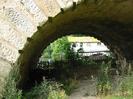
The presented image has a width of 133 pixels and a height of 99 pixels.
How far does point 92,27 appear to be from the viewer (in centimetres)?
1186

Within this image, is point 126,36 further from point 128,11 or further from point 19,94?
point 19,94

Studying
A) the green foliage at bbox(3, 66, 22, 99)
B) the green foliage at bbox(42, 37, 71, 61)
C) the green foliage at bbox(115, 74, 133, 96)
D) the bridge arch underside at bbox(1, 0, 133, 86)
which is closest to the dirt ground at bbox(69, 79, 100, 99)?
the green foliage at bbox(115, 74, 133, 96)

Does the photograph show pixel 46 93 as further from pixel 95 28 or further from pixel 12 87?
pixel 95 28

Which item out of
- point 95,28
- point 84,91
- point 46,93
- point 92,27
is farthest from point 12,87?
point 95,28

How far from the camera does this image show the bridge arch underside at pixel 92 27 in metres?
7.25

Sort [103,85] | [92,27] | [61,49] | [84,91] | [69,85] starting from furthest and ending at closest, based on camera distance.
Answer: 1. [61,49]
2. [92,27]
3. [69,85]
4. [84,91]
5. [103,85]

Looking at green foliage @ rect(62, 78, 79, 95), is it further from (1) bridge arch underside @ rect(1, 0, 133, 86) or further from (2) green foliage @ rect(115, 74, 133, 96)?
(2) green foliage @ rect(115, 74, 133, 96)

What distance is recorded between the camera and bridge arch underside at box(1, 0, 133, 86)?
23.8 ft

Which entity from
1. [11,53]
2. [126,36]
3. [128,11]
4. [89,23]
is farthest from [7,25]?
[126,36]

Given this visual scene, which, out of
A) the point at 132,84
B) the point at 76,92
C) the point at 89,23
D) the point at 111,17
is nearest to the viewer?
the point at 132,84

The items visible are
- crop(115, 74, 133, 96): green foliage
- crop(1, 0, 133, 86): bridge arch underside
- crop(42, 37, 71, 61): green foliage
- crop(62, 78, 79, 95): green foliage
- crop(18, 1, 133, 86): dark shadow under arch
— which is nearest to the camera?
crop(1, 0, 133, 86): bridge arch underside

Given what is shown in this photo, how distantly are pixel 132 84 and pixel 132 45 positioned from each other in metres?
4.34

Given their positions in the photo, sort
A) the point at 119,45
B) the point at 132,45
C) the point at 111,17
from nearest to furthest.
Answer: the point at 111,17 < the point at 132,45 < the point at 119,45

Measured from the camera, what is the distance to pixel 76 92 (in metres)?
8.11
